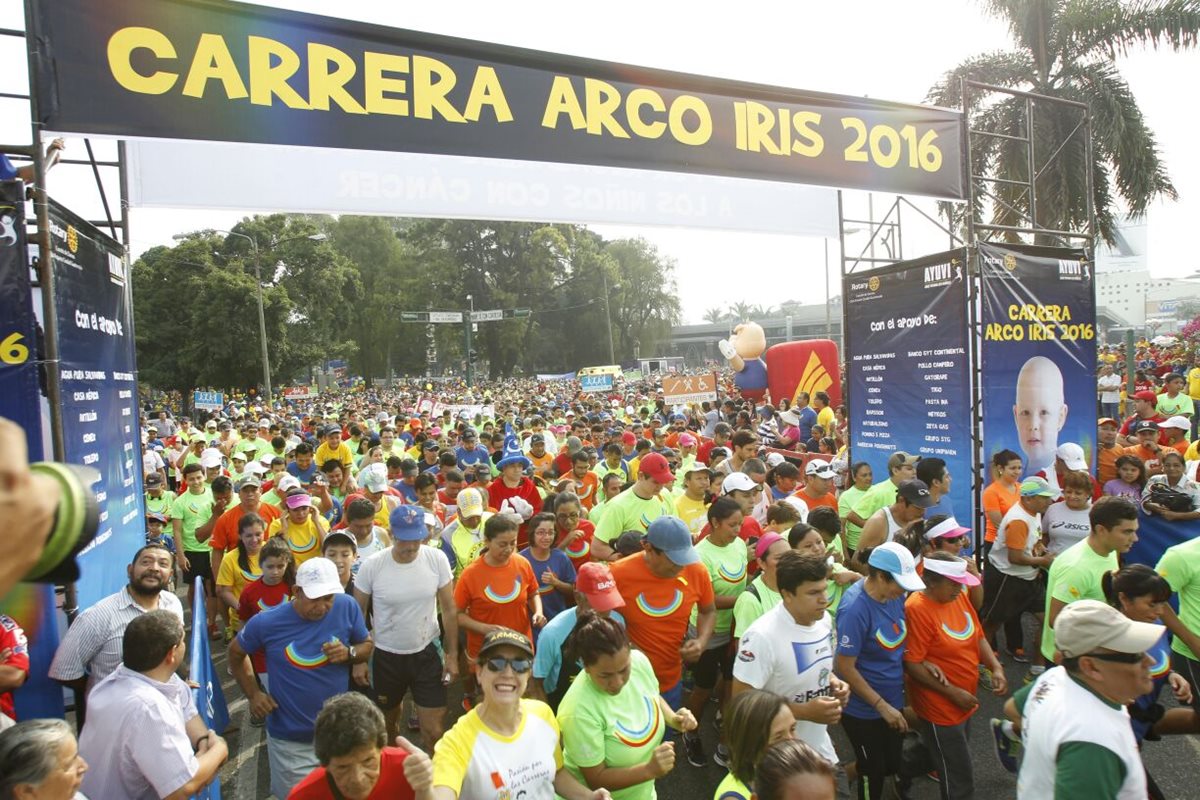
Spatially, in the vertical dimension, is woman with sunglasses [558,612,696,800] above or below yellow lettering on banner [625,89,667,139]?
below

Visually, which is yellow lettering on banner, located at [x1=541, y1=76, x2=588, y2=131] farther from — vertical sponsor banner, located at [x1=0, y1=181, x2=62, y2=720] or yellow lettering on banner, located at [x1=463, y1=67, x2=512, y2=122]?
vertical sponsor banner, located at [x1=0, y1=181, x2=62, y2=720]

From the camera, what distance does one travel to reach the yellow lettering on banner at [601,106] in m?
5.96

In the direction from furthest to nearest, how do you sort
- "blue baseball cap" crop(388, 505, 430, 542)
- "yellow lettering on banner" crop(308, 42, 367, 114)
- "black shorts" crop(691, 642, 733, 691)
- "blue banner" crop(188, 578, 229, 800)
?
"yellow lettering on banner" crop(308, 42, 367, 114), "black shorts" crop(691, 642, 733, 691), "blue baseball cap" crop(388, 505, 430, 542), "blue banner" crop(188, 578, 229, 800)

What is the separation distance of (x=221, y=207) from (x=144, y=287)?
131 feet

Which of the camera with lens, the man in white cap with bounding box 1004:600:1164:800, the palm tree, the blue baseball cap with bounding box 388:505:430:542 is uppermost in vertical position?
the palm tree

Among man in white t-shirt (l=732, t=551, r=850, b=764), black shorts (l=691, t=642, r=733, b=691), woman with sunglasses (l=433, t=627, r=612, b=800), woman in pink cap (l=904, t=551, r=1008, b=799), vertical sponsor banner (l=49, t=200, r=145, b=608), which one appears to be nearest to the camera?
woman with sunglasses (l=433, t=627, r=612, b=800)

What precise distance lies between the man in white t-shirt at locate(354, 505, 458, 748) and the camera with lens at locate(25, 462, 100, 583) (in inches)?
137

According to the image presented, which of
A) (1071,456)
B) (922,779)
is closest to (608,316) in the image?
(1071,456)

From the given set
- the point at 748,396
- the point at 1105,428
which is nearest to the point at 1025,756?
the point at 1105,428

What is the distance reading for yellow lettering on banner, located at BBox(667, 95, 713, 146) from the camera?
620cm

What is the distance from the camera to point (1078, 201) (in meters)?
15.5

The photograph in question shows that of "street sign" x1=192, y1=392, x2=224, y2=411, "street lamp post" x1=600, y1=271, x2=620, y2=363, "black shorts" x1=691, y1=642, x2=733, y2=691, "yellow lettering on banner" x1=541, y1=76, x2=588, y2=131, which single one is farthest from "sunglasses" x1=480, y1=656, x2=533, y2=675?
"street lamp post" x1=600, y1=271, x2=620, y2=363

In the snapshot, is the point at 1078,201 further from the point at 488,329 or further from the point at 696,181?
the point at 488,329

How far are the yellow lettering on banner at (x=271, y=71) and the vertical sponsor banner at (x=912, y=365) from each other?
6286 millimetres
